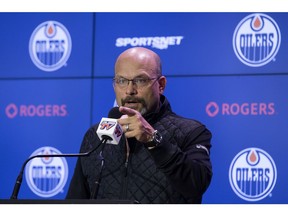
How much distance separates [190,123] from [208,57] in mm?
1081

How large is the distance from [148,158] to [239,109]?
3.67ft

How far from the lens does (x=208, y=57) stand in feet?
12.0

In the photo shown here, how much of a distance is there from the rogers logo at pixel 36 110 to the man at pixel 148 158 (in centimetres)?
112

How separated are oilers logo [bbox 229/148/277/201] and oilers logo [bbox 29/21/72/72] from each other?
119 cm

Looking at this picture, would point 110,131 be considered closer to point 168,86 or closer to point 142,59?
point 142,59

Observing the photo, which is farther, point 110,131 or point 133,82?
point 133,82

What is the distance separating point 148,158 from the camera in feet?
8.48

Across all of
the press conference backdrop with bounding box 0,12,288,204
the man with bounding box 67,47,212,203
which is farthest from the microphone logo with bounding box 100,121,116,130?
the press conference backdrop with bounding box 0,12,288,204

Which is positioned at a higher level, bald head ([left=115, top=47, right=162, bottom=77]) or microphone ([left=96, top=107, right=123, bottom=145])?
bald head ([left=115, top=47, right=162, bottom=77])

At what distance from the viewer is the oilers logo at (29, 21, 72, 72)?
388 centimetres

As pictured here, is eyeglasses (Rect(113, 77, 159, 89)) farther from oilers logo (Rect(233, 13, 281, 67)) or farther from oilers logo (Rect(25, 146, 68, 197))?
oilers logo (Rect(25, 146, 68, 197))

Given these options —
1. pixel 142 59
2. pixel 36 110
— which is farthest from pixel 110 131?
pixel 36 110

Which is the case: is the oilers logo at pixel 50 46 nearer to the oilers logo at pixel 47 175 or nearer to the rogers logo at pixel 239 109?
the oilers logo at pixel 47 175

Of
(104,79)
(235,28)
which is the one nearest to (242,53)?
(235,28)
